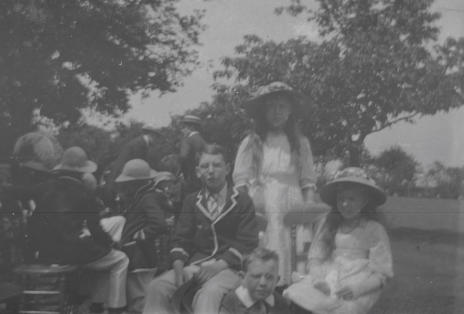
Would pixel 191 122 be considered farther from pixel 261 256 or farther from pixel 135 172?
pixel 261 256

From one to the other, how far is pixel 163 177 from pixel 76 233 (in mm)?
539

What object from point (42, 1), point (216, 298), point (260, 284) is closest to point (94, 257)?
point (216, 298)

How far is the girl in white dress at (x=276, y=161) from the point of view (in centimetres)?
333

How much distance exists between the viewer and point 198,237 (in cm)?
306

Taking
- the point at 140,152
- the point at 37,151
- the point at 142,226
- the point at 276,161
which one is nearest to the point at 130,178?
the point at 140,152

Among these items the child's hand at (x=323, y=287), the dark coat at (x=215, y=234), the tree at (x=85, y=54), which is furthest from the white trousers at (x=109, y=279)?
the child's hand at (x=323, y=287)

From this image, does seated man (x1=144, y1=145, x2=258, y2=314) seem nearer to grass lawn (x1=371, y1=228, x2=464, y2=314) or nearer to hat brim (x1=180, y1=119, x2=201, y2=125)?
hat brim (x1=180, y1=119, x2=201, y2=125)

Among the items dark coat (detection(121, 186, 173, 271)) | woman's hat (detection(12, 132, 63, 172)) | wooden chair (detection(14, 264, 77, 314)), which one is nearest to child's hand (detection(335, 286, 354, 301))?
dark coat (detection(121, 186, 173, 271))

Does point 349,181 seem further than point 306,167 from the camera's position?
No

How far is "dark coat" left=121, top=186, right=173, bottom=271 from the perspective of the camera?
3119mm

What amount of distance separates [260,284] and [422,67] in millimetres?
1665

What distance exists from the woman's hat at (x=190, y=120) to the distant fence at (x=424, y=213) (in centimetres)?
116

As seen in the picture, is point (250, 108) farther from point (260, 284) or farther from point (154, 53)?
point (260, 284)

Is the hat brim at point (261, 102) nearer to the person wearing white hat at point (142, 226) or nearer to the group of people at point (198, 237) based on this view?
the group of people at point (198, 237)
